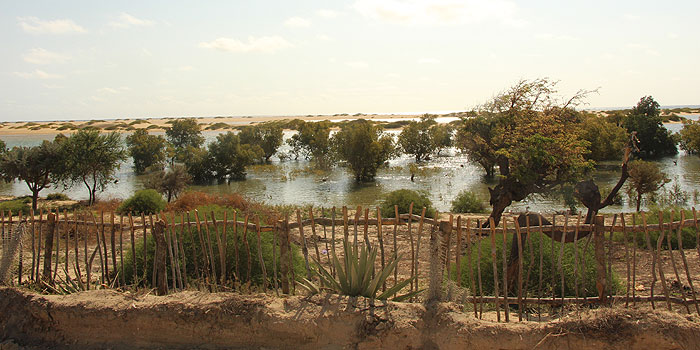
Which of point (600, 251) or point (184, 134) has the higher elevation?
point (184, 134)

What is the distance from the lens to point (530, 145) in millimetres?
12820

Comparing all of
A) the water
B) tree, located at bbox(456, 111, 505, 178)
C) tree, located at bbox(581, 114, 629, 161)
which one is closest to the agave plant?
tree, located at bbox(456, 111, 505, 178)

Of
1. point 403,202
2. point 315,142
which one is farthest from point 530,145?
point 315,142

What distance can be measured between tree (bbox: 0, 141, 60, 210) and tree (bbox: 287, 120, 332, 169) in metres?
19.4

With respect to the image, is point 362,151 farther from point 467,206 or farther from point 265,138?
point 265,138

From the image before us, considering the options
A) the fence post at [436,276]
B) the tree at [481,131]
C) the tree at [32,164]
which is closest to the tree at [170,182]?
the tree at [32,164]

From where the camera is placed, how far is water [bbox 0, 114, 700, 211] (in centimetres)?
2366

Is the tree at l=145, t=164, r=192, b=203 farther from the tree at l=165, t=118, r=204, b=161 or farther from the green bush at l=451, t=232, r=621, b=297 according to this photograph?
the tree at l=165, t=118, r=204, b=161

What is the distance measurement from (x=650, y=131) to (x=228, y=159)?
32.9 meters

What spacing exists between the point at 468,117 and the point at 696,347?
2024 centimetres

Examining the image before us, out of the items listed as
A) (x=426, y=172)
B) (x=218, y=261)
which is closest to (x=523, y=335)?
(x=218, y=261)

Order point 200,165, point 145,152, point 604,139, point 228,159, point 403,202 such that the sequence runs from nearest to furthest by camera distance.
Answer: point 403,202
point 604,139
point 200,165
point 228,159
point 145,152

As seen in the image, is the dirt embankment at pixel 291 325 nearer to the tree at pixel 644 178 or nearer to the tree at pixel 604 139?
the tree at pixel 644 178

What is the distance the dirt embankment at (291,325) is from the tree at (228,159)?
2909 cm
